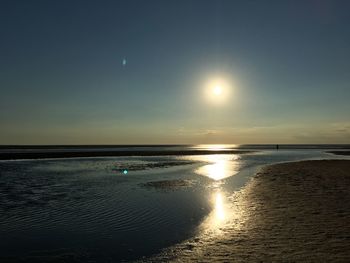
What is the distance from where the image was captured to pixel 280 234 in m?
11.2

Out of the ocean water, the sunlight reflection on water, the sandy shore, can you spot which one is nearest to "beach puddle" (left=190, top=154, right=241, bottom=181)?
the sunlight reflection on water

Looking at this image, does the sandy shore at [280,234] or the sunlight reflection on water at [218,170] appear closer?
the sandy shore at [280,234]

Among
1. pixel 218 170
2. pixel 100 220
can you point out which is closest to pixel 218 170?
pixel 218 170

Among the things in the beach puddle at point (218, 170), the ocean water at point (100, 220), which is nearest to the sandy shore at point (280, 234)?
the ocean water at point (100, 220)

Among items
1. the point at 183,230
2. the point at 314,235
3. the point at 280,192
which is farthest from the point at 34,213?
the point at 280,192

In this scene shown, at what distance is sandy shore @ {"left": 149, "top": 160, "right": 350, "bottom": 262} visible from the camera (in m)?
9.02

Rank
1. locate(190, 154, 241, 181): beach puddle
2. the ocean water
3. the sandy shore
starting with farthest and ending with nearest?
locate(190, 154, 241, 181): beach puddle
the ocean water
the sandy shore

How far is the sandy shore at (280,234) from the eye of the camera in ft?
A: 29.6

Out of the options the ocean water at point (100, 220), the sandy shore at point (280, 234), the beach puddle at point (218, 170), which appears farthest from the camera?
the beach puddle at point (218, 170)

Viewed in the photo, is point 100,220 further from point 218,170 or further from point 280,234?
point 218,170

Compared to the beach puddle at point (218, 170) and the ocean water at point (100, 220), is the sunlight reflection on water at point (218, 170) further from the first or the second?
the ocean water at point (100, 220)

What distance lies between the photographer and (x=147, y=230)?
12344 mm

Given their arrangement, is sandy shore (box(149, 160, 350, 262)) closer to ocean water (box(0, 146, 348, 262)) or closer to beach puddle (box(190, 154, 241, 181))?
ocean water (box(0, 146, 348, 262))

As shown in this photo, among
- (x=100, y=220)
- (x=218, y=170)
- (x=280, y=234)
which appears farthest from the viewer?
(x=218, y=170)
